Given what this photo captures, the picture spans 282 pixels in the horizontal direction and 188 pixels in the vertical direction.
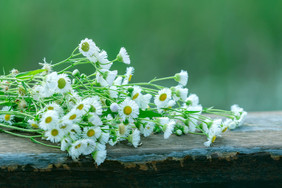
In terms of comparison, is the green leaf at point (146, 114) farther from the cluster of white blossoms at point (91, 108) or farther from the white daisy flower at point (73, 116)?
the white daisy flower at point (73, 116)

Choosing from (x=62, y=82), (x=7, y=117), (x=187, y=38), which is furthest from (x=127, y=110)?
(x=187, y=38)

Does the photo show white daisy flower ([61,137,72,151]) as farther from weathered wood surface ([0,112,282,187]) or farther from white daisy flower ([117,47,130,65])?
white daisy flower ([117,47,130,65])

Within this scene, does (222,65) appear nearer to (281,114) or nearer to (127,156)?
(281,114)

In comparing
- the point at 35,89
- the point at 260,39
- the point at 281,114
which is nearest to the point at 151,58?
the point at 260,39

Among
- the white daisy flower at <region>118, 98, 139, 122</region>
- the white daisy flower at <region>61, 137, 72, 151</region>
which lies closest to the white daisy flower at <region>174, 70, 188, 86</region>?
the white daisy flower at <region>118, 98, 139, 122</region>

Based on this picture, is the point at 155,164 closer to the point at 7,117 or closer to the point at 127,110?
the point at 127,110

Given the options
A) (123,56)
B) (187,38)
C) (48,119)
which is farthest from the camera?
(187,38)
